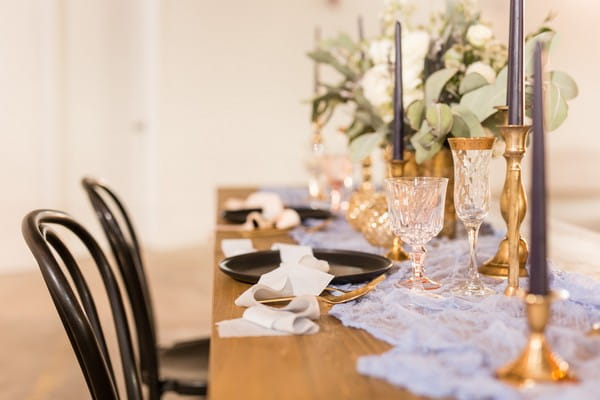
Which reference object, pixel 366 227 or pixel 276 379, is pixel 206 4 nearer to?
pixel 366 227

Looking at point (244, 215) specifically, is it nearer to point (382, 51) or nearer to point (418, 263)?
point (382, 51)

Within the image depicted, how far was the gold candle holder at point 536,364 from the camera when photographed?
0.68 meters

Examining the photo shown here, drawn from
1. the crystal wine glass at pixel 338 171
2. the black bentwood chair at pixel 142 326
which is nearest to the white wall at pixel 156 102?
the crystal wine glass at pixel 338 171

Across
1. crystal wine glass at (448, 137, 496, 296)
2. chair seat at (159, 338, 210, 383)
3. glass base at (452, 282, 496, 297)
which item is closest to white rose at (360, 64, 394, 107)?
crystal wine glass at (448, 137, 496, 296)

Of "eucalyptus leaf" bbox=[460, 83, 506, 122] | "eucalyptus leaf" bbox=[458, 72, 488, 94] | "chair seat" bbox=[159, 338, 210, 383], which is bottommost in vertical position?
"chair seat" bbox=[159, 338, 210, 383]

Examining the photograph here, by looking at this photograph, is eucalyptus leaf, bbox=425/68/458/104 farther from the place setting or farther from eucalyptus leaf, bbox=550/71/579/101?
eucalyptus leaf, bbox=550/71/579/101

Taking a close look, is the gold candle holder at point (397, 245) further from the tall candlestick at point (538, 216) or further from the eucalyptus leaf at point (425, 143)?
the tall candlestick at point (538, 216)

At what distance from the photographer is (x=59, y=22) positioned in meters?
4.68

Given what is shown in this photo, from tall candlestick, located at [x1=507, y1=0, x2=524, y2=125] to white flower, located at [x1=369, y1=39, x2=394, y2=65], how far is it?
2.09 ft

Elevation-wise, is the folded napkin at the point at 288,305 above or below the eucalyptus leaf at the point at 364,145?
below

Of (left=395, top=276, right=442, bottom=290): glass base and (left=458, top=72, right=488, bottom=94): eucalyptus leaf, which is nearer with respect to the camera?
(left=395, top=276, right=442, bottom=290): glass base

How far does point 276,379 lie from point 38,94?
4.29 meters

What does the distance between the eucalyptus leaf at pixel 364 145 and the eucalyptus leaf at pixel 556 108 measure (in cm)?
46

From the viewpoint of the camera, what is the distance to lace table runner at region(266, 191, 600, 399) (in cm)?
68
